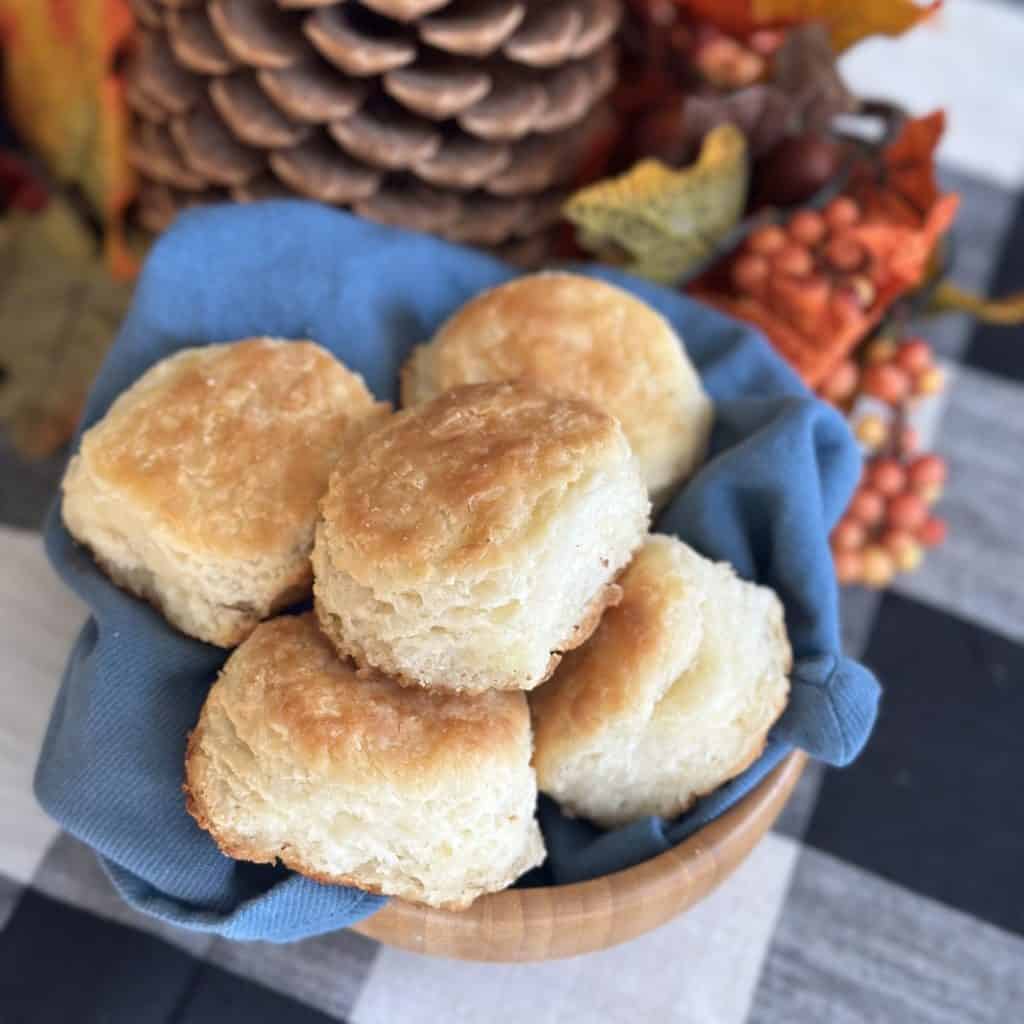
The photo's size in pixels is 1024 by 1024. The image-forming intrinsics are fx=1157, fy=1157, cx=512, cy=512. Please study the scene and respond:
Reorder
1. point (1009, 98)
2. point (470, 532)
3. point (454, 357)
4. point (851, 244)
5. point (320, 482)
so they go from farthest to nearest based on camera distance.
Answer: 1. point (1009, 98)
2. point (851, 244)
3. point (454, 357)
4. point (320, 482)
5. point (470, 532)

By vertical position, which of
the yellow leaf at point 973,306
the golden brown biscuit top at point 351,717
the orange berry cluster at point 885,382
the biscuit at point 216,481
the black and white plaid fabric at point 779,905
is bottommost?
the black and white plaid fabric at point 779,905

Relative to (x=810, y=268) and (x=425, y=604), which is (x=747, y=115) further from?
(x=425, y=604)

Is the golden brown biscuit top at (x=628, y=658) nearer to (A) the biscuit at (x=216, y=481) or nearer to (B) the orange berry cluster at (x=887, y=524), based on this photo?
(A) the biscuit at (x=216, y=481)

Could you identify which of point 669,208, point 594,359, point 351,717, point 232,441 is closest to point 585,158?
point 669,208

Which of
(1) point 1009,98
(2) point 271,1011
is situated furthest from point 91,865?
(1) point 1009,98

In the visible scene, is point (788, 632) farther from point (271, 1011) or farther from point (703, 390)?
point (271, 1011)

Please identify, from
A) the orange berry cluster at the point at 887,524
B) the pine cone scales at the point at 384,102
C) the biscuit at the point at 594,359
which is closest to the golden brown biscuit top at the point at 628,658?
the biscuit at the point at 594,359
